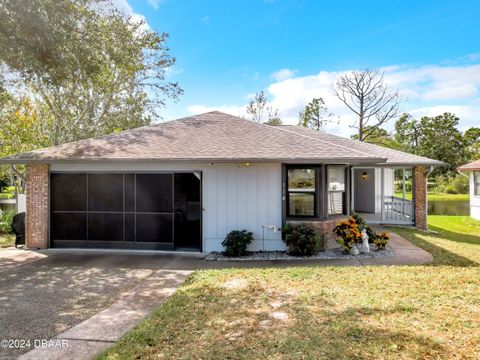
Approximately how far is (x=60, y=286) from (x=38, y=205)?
4311 mm

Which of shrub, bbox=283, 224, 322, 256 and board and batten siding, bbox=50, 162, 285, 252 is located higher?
board and batten siding, bbox=50, 162, 285, 252

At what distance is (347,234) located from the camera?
8297 mm

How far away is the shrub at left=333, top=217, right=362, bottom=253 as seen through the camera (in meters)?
8.28

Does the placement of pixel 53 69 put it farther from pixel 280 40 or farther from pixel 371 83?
pixel 371 83

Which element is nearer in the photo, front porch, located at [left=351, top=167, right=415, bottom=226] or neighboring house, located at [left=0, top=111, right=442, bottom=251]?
neighboring house, located at [left=0, top=111, right=442, bottom=251]

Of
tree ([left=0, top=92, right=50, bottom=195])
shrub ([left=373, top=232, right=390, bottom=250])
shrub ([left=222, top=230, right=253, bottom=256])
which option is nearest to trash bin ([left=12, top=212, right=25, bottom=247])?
tree ([left=0, top=92, right=50, bottom=195])

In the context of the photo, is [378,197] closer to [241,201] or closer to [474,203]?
[474,203]

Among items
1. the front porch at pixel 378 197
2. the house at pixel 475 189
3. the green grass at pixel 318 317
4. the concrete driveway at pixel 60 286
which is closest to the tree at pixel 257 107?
the front porch at pixel 378 197

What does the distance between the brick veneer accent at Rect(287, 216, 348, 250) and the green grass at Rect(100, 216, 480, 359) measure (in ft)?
6.47

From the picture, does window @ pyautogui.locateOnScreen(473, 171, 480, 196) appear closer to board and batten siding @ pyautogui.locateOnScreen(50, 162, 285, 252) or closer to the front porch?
the front porch

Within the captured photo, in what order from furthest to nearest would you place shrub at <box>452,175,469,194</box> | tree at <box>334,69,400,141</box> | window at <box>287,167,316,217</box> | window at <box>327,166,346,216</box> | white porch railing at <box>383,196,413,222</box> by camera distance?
shrub at <box>452,175,469,194</box> → tree at <box>334,69,400,141</box> → white porch railing at <box>383,196,413,222</box> → window at <box>327,166,346,216</box> → window at <box>287,167,316,217</box>

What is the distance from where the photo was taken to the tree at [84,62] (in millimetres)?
8148

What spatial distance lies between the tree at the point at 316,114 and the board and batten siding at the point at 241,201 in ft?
94.1

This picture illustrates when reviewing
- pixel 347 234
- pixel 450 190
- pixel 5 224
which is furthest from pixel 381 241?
pixel 450 190
